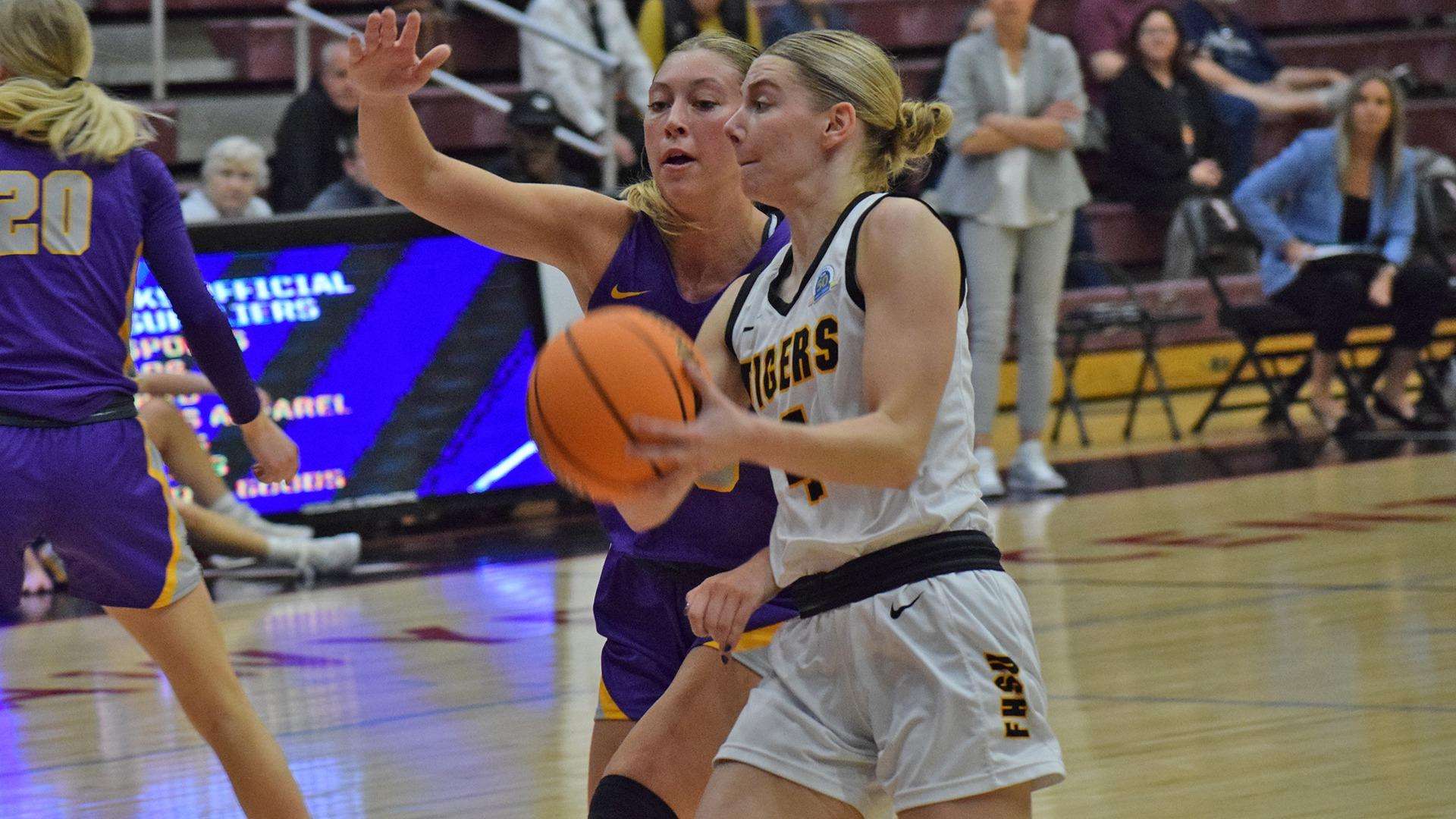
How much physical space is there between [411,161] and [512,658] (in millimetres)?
2772

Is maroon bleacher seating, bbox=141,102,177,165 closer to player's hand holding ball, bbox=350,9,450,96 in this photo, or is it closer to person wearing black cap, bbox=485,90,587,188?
person wearing black cap, bbox=485,90,587,188

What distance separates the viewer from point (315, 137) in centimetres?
956

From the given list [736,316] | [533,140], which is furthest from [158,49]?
[736,316]

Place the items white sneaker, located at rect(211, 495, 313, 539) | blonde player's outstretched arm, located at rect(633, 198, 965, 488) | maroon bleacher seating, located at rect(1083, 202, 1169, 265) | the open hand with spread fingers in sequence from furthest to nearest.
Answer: maroon bleacher seating, located at rect(1083, 202, 1169, 265)
white sneaker, located at rect(211, 495, 313, 539)
the open hand with spread fingers
blonde player's outstretched arm, located at rect(633, 198, 965, 488)

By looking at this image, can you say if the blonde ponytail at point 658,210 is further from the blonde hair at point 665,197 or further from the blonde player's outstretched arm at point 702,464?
the blonde player's outstretched arm at point 702,464

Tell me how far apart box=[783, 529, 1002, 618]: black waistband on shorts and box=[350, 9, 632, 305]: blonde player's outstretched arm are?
34.1 inches

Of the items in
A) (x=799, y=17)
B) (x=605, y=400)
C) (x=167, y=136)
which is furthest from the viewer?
(x=167, y=136)

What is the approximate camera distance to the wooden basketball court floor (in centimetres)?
404

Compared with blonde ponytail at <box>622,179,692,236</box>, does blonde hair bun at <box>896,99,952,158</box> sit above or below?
above

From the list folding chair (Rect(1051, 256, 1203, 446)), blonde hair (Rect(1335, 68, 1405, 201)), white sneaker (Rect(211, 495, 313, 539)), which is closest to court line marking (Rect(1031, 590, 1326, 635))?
white sneaker (Rect(211, 495, 313, 539))

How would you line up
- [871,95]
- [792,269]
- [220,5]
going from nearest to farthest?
[871,95]
[792,269]
[220,5]

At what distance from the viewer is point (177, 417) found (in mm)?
6887

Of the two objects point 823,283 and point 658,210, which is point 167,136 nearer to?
point 658,210

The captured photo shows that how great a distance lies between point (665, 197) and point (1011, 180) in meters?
5.20
